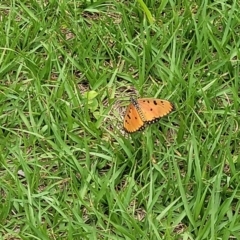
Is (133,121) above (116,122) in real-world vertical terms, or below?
above

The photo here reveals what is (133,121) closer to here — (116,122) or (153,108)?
(153,108)

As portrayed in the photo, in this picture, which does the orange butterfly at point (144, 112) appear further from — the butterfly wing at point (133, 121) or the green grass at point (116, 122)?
the green grass at point (116, 122)

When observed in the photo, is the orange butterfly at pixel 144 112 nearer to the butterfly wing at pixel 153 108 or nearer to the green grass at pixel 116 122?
the butterfly wing at pixel 153 108

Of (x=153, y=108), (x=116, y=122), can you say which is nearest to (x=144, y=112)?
(x=153, y=108)

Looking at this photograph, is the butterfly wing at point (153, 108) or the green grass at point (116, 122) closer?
the green grass at point (116, 122)

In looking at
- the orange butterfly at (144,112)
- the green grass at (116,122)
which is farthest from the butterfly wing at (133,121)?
the green grass at (116,122)

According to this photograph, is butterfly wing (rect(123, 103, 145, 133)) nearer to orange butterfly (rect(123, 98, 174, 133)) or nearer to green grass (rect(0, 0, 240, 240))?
orange butterfly (rect(123, 98, 174, 133))

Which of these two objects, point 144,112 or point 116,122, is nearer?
point 144,112
